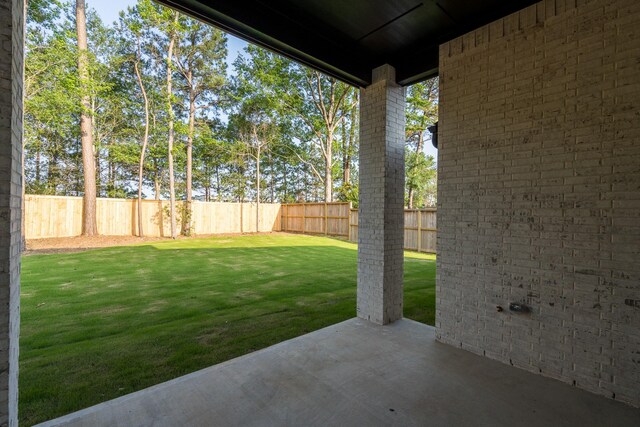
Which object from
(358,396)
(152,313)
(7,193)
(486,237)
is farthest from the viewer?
(152,313)

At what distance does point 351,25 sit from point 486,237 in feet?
8.61

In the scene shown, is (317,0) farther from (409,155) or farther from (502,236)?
(409,155)

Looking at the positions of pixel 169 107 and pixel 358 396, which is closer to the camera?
pixel 358 396

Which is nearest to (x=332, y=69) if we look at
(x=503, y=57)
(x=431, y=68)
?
(x=431, y=68)

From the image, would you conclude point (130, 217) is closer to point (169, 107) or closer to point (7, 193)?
point (169, 107)

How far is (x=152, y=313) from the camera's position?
405 cm

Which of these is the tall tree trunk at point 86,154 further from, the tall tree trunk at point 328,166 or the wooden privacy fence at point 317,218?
the tall tree trunk at point 328,166

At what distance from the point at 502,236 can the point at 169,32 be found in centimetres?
1625

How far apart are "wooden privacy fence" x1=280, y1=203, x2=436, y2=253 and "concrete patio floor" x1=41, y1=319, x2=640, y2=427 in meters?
8.22

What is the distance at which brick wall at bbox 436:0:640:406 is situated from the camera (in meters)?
2.15

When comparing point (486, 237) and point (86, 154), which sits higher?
point (86, 154)

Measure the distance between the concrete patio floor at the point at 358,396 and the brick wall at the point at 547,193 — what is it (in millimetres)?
337

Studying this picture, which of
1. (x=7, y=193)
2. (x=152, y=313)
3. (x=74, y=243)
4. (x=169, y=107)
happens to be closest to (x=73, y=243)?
(x=74, y=243)

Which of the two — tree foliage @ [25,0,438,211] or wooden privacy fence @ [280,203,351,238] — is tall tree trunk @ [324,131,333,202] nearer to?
tree foliage @ [25,0,438,211]
